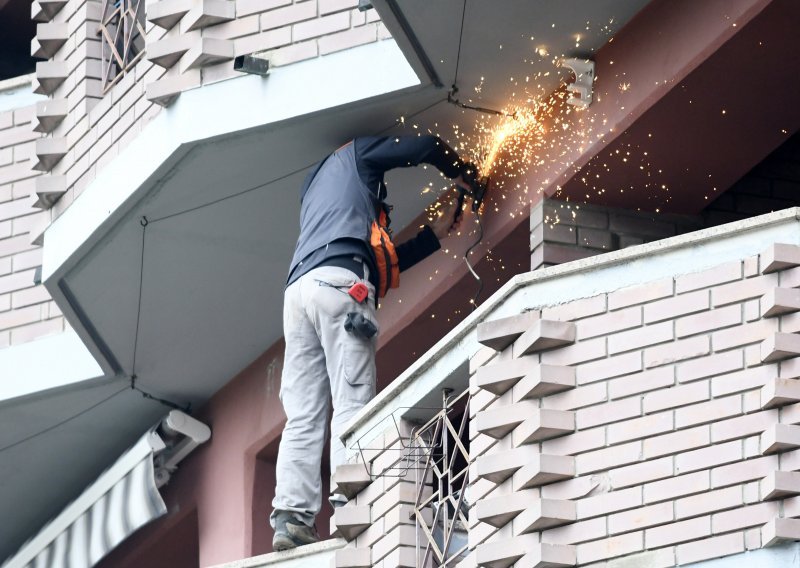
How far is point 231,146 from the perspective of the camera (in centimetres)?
1012

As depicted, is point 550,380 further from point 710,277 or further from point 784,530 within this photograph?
point 784,530

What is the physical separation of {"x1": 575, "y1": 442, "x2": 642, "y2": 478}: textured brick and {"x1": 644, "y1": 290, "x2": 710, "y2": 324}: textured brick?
0.44 meters

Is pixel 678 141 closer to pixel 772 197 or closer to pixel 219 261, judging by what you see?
pixel 772 197

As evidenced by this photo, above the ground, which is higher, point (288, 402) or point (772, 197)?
point (772, 197)

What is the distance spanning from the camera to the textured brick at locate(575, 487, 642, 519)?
7.11m

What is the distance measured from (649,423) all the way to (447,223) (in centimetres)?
324

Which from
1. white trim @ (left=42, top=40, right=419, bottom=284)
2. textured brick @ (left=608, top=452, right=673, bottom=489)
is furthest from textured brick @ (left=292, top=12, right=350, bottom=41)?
textured brick @ (left=608, top=452, right=673, bottom=489)

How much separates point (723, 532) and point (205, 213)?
173 inches

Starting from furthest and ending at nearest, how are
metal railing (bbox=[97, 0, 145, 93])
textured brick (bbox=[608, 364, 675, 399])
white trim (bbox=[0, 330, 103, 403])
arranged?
white trim (bbox=[0, 330, 103, 403]), metal railing (bbox=[97, 0, 145, 93]), textured brick (bbox=[608, 364, 675, 399])

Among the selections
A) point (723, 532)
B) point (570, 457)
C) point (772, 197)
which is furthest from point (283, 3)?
point (723, 532)

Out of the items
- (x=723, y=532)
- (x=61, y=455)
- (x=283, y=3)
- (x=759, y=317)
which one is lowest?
(x=723, y=532)

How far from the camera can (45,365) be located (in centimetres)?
1219

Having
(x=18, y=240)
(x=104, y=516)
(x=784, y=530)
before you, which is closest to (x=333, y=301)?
(x=784, y=530)

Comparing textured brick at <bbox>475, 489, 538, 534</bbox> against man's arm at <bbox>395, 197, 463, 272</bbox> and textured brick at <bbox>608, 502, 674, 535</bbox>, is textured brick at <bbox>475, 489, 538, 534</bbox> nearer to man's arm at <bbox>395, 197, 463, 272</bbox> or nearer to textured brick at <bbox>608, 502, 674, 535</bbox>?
textured brick at <bbox>608, 502, 674, 535</bbox>
